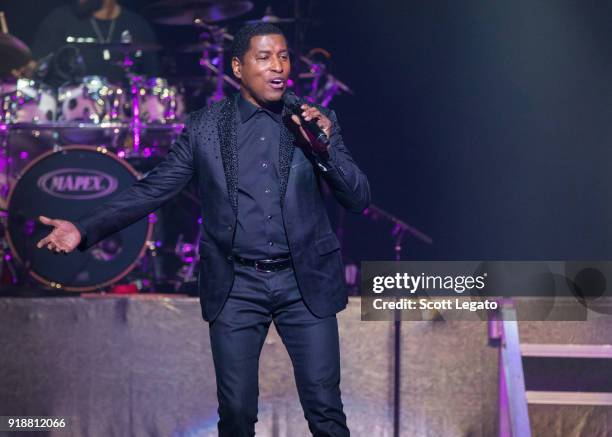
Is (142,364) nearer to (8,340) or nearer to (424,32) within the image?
(8,340)

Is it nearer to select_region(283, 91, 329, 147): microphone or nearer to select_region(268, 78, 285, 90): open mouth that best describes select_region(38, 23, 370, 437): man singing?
select_region(268, 78, 285, 90): open mouth

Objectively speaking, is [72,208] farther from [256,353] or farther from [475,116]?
[256,353]

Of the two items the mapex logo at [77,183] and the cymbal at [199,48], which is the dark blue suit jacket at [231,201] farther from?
the cymbal at [199,48]

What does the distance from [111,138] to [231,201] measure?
4.34 meters

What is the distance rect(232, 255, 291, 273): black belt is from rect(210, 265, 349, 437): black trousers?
2 centimetres

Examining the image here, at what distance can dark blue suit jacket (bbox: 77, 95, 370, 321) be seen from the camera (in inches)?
143

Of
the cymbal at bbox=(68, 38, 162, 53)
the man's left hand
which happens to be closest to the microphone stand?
the man's left hand

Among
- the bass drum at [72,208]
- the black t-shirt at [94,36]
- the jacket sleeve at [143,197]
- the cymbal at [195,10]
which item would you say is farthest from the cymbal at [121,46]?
the jacket sleeve at [143,197]

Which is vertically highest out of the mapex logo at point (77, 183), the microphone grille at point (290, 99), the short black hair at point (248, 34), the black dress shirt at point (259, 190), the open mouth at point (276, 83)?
the mapex logo at point (77, 183)

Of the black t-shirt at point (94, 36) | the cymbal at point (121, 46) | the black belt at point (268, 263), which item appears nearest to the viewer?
the black belt at point (268, 263)

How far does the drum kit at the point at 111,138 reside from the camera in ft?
22.8

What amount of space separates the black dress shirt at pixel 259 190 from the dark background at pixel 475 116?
4142 mm

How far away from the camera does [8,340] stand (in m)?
5.09

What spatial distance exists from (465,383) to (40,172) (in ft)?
12.3
